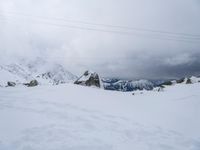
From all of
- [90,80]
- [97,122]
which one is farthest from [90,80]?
[97,122]

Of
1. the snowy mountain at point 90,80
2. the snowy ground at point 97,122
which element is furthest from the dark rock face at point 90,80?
the snowy ground at point 97,122

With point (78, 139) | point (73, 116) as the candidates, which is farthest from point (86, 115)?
point (78, 139)

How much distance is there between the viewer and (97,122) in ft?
45.7

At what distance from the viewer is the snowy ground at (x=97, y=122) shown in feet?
34.9

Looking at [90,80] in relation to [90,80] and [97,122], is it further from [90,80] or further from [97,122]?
[97,122]

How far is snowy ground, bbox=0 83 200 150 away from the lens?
10.6 m

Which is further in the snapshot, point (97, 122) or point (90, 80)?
point (90, 80)

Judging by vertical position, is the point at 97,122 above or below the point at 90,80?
below

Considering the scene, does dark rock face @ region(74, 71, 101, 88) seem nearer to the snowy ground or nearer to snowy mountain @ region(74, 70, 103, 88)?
snowy mountain @ region(74, 70, 103, 88)

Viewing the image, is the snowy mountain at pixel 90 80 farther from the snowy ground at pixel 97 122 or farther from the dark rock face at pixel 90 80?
the snowy ground at pixel 97 122

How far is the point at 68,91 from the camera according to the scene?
2233cm

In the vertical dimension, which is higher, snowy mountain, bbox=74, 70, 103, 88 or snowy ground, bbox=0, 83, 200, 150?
snowy mountain, bbox=74, 70, 103, 88

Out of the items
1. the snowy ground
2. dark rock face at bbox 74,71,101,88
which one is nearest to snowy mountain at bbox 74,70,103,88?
dark rock face at bbox 74,71,101,88

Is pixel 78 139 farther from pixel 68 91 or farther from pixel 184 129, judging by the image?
pixel 68 91
